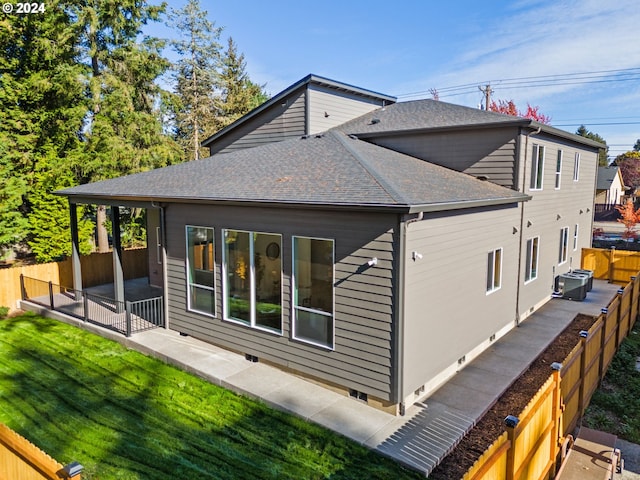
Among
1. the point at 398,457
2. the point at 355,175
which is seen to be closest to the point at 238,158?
the point at 355,175

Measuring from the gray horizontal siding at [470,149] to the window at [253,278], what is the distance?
5487 mm

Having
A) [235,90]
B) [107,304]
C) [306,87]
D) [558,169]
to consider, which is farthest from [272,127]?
[235,90]

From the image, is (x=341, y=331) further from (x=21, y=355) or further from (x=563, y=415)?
(x=21, y=355)

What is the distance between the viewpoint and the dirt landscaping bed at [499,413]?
574cm

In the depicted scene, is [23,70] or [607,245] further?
[607,245]

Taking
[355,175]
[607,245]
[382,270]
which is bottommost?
[607,245]

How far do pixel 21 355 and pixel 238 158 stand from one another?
681 centimetres

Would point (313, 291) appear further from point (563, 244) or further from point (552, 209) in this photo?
point (563, 244)

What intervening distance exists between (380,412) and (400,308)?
176cm

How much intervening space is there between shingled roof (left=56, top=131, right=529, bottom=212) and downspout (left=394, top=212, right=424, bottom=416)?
360 mm

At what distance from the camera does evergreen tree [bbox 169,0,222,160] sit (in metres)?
35.2

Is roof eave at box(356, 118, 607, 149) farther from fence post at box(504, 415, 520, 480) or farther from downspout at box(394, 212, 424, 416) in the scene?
fence post at box(504, 415, 520, 480)

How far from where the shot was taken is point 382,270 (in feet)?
22.4

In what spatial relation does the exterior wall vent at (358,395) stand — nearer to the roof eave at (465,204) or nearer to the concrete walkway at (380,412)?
the concrete walkway at (380,412)
